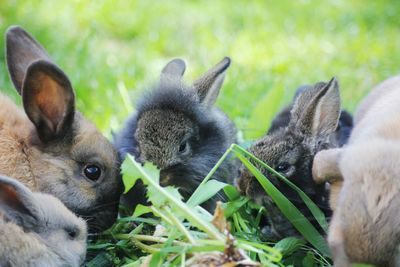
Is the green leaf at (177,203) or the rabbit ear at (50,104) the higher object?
the rabbit ear at (50,104)

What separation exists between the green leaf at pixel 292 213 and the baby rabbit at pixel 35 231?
0.97m

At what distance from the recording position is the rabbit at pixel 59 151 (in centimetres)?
411

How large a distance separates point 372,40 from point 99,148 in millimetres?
5452

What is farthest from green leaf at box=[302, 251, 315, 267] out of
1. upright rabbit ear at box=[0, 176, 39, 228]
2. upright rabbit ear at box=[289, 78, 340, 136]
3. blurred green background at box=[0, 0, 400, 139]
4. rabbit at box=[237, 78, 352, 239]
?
blurred green background at box=[0, 0, 400, 139]

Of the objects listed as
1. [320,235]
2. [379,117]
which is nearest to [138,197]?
[320,235]

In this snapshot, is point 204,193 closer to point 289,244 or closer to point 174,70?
point 289,244

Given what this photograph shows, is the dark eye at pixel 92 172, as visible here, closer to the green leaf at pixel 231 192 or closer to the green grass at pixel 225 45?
the green leaf at pixel 231 192

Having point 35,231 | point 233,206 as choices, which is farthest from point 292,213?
point 35,231

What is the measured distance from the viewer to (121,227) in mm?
4191

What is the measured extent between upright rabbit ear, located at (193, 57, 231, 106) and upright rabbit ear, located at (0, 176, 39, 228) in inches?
60.8

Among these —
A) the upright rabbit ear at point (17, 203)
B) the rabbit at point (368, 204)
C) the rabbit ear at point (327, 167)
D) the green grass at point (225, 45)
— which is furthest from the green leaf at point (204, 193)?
Result: the green grass at point (225, 45)

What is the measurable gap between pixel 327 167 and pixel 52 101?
1.66 metres

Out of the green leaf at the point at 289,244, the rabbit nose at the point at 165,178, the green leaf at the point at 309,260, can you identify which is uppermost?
the rabbit nose at the point at 165,178

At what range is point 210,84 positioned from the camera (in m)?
4.74
